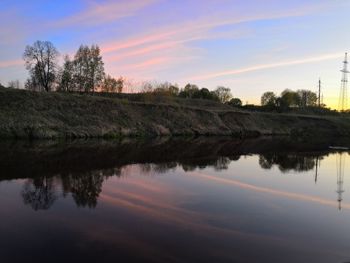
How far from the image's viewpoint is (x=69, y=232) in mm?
11070

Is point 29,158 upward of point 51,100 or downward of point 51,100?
downward

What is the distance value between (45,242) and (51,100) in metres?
50.5

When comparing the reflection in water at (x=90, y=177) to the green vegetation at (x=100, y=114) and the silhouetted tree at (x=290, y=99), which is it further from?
the silhouetted tree at (x=290, y=99)

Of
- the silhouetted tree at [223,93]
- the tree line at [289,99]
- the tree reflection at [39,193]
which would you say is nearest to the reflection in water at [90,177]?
the tree reflection at [39,193]

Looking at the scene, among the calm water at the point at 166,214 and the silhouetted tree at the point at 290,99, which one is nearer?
the calm water at the point at 166,214

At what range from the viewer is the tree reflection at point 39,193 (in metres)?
14.5

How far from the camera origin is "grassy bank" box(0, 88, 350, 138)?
48.5 metres

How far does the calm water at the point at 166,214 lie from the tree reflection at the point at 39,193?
0.12 ft

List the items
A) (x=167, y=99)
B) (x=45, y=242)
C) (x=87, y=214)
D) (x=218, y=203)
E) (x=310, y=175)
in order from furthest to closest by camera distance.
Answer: (x=167, y=99) < (x=310, y=175) < (x=218, y=203) < (x=87, y=214) < (x=45, y=242)

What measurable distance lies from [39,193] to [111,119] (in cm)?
4444

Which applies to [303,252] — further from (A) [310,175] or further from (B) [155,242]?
(A) [310,175]

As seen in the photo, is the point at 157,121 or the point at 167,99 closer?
the point at 157,121

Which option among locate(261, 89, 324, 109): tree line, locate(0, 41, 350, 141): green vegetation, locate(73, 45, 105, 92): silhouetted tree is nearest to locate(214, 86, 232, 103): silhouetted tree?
locate(261, 89, 324, 109): tree line

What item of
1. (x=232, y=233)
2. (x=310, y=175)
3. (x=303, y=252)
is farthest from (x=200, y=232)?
(x=310, y=175)
